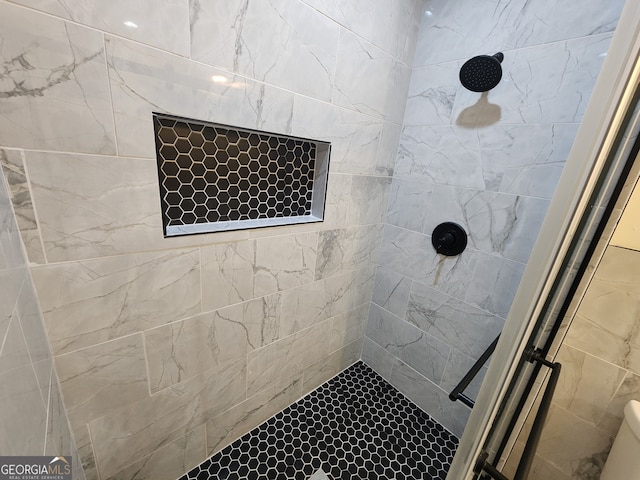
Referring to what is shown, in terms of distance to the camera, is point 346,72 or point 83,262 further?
point 346,72

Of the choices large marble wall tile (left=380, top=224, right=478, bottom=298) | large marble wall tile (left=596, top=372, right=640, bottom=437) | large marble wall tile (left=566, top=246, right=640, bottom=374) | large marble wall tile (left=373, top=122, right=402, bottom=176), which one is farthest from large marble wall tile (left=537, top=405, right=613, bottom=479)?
large marble wall tile (left=373, top=122, right=402, bottom=176)

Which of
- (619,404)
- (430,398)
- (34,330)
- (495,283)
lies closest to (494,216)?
(495,283)

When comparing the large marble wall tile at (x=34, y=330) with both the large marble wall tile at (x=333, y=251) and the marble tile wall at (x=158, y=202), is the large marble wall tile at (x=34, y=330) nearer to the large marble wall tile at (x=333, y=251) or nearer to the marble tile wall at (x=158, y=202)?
the marble tile wall at (x=158, y=202)

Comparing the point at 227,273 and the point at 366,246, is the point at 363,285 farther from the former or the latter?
the point at 227,273

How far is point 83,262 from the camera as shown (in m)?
0.71

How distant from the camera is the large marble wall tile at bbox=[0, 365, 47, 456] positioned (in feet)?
1.16

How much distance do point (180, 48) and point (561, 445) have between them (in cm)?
198

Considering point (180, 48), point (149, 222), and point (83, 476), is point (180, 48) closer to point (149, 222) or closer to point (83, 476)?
point (149, 222)

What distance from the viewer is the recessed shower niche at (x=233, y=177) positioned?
0.86 meters

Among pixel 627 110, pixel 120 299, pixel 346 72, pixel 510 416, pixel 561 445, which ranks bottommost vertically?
pixel 561 445

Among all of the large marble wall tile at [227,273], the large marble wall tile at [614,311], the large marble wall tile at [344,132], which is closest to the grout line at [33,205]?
the large marble wall tile at [227,273]

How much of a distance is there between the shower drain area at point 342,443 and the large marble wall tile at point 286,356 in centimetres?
28

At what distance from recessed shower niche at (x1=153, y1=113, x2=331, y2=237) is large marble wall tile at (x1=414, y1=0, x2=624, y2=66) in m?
0.78

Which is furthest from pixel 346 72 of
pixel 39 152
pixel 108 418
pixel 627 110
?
pixel 108 418
